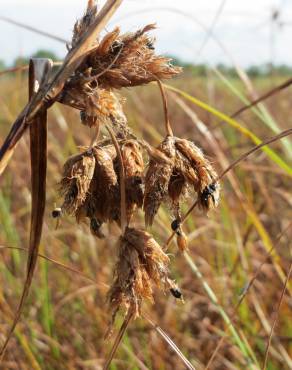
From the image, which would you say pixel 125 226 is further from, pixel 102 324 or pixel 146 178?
pixel 102 324

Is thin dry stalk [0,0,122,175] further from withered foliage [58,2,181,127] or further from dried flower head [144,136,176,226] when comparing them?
dried flower head [144,136,176,226]

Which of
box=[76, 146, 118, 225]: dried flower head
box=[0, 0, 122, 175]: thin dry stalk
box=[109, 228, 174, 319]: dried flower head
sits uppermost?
box=[0, 0, 122, 175]: thin dry stalk

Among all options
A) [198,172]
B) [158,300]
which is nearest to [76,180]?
[198,172]

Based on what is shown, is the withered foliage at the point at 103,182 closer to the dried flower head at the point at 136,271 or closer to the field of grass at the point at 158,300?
the dried flower head at the point at 136,271

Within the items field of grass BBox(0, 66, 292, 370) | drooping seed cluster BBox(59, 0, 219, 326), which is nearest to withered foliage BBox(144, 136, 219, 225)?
drooping seed cluster BBox(59, 0, 219, 326)

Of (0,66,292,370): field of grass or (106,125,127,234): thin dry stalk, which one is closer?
(106,125,127,234): thin dry stalk

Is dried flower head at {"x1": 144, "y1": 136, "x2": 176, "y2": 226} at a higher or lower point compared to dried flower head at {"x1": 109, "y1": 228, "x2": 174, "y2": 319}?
higher

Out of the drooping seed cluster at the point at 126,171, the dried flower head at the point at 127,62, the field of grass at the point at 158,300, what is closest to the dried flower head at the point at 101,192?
the drooping seed cluster at the point at 126,171
